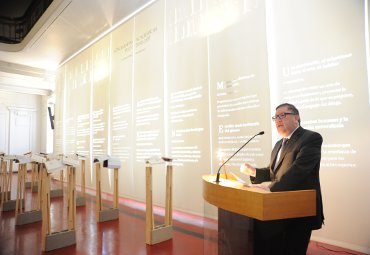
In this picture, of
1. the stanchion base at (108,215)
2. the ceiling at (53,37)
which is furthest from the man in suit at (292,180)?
the ceiling at (53,37)

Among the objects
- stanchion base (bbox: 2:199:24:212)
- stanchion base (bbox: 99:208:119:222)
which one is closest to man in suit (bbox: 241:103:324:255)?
stanchion base (bbox: 99:208:119:222)

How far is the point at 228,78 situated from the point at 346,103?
1549 millimetres

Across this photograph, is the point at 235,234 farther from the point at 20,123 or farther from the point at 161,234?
the point at 20,123

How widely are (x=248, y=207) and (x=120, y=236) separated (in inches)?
92.5

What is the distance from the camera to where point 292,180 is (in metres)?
1.72

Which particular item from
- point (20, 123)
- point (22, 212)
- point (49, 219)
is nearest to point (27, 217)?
point (22, 212)

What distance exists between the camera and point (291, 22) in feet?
10.2

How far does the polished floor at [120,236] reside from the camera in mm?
2795

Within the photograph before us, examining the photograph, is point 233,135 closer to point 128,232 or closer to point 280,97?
point 280,97

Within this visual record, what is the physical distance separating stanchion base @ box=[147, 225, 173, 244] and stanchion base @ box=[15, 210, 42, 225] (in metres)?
2.10

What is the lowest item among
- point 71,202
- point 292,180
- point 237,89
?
point 71,202

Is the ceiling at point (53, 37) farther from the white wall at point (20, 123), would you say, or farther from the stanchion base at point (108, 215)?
the stanchion base at point (108, 215)

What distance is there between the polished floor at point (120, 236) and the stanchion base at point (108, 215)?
0.29 feet

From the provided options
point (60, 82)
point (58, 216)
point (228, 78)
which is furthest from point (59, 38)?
point (228, 78)
